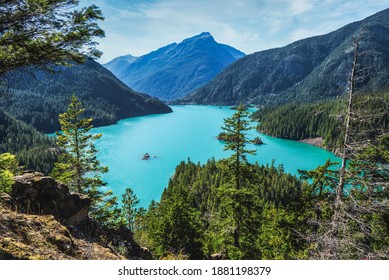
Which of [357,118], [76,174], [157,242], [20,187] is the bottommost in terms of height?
[157,242]

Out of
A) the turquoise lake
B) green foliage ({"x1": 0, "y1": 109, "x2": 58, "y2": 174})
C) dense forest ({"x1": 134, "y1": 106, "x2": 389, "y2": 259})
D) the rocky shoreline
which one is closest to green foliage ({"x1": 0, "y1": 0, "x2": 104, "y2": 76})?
dense forest ({"x1": 134, "y1": 106, "x2": 389, "y2": 259})

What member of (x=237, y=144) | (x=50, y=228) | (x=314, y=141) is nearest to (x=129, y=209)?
(x=237, y=144)

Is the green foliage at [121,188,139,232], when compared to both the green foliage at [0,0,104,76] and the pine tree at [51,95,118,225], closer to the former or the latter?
the pine tree at [51,95,118,225]

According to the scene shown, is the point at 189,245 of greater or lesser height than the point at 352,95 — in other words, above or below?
below
